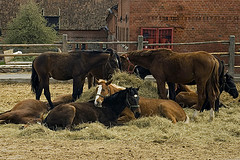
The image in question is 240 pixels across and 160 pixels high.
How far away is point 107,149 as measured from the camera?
638 centimetres

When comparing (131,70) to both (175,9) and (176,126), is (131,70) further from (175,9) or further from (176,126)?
(175,9)

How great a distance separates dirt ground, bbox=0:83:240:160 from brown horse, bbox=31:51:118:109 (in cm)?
312

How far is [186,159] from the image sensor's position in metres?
5.92

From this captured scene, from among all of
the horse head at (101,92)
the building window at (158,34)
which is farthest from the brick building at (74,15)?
the horse head at (101,92)

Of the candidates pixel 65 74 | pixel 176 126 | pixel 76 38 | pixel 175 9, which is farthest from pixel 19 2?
pixel 176 126

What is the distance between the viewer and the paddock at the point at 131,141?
6121mm

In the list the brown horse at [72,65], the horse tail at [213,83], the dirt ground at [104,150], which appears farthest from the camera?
the brown horse at [72,65]

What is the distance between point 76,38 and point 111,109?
3749cm

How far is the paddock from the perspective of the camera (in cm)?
612

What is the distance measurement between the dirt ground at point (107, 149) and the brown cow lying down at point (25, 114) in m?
0.70

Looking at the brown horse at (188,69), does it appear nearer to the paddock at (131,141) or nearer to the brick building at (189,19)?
the paddock at (131,141)

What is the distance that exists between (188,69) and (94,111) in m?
2.67

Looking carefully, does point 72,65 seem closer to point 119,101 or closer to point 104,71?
point 104,71

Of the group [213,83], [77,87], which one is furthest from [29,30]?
[213,83]
